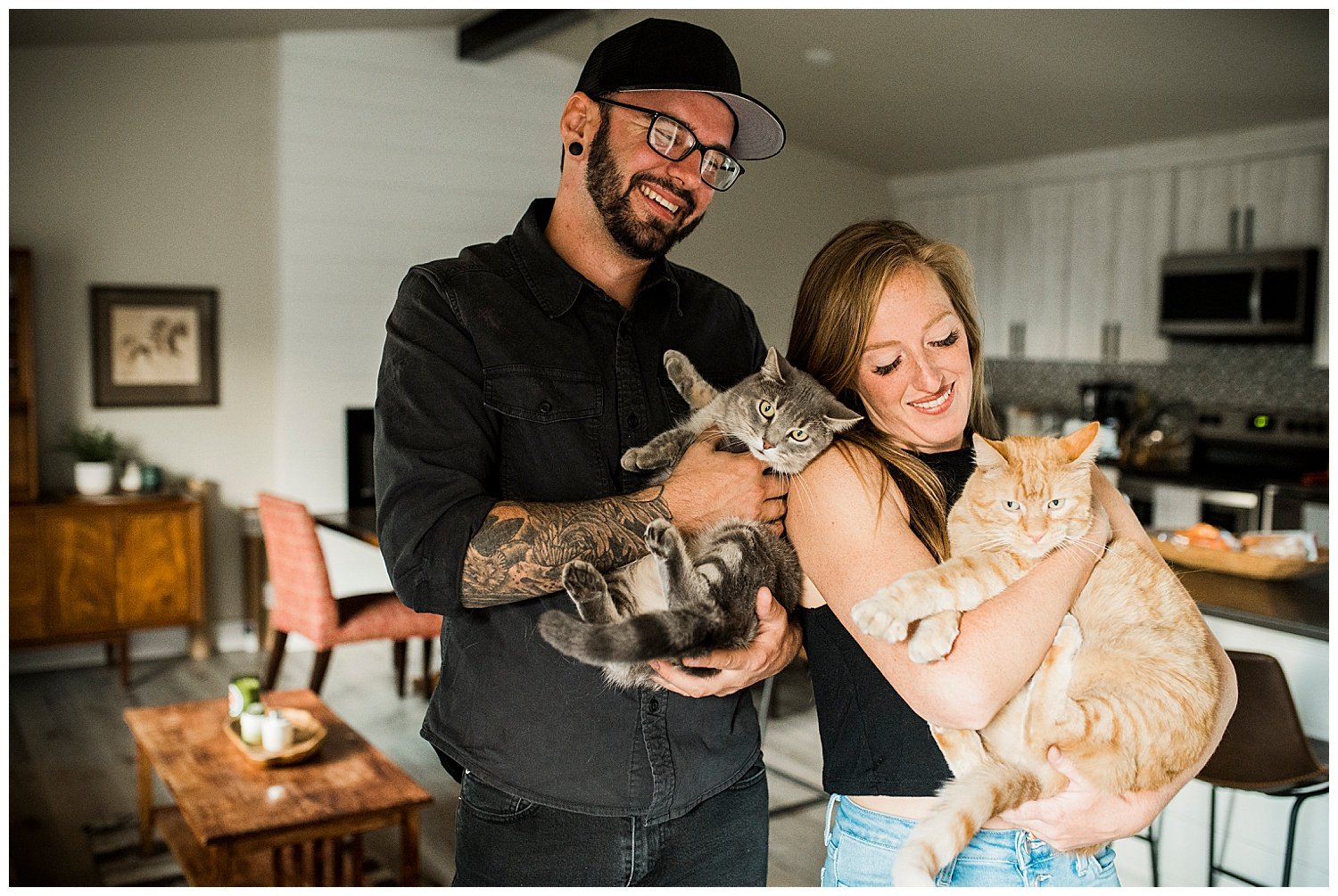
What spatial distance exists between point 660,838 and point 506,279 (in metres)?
0.91

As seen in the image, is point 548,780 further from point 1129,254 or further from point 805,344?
point 1129,254

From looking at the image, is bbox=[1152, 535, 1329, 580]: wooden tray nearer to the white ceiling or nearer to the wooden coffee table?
the white ceiling

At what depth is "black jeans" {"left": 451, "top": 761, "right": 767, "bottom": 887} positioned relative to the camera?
5.45 feet

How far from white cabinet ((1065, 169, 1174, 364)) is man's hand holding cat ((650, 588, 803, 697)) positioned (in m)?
6.27

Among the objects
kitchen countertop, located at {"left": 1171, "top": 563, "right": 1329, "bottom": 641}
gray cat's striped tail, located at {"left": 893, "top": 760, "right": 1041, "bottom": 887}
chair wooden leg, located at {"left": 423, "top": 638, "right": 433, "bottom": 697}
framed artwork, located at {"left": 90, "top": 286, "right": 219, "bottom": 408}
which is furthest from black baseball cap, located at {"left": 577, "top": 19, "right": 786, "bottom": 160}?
framed artwork, located at {"left": 90, "top": 286, "right": 219, "bottom": 408}

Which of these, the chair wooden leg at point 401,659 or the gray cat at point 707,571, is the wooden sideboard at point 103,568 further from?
the gray cat at point 707,571

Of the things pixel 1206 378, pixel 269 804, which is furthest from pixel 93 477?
Result: pixel 1206 378

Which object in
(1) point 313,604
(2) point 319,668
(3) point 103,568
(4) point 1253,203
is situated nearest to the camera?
(1) point 313,604

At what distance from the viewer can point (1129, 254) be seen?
23.1 feet

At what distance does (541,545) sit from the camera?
4.60ft

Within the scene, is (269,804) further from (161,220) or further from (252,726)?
(161,220)

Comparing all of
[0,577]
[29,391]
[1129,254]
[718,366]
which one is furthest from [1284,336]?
[29,391]

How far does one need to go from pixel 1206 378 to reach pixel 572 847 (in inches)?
259

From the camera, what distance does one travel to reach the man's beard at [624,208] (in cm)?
156
